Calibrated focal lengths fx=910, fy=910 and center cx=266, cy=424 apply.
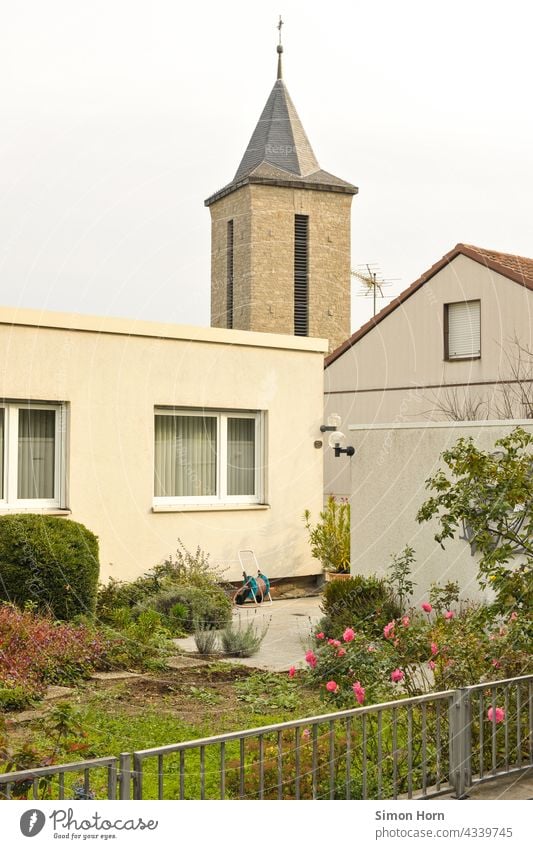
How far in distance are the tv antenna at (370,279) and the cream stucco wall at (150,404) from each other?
4.86 meters

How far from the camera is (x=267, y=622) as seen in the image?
9211 mm

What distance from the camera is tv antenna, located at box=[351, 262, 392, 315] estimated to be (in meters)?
5.16

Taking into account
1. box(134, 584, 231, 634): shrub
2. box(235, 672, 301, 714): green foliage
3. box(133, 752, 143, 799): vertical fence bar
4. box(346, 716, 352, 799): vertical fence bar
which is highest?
box(133, 752, 143, 799): vertical fence bar

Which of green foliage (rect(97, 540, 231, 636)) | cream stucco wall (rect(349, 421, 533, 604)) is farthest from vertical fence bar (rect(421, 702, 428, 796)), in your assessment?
green foliage (rect(97, 540, 231, 636))

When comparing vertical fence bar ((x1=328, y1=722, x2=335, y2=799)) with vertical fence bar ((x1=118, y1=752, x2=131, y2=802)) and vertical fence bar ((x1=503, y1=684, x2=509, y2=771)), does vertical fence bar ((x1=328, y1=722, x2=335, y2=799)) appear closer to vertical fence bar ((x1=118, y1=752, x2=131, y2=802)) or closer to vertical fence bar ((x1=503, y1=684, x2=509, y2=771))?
vertical fence bar ((x1=503, y1=684, x2=509, y2=771))

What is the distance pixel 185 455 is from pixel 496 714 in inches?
278

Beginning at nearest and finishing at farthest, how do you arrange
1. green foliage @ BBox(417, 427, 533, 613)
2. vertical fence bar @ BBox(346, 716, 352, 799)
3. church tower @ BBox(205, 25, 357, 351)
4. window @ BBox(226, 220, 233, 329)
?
vertical fence bar @ BBox(346, 716, 352, 799) → church tower @ BBox(205, 25, 357, 351) → green foliage @ BBox(417, 427, 533, 613) → window @ BBox(226, 220, 233, 329)

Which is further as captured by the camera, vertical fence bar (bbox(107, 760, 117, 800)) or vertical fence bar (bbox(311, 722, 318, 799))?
vertical fence bar (bbox(311, 722, 318, 799))

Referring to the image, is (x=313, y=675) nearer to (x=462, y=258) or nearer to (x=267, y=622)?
(x=267, y=622)

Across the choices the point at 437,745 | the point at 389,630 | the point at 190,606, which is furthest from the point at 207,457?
the point at 437,745

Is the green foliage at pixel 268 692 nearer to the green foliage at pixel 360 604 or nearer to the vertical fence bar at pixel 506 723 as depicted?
the green foliage at pixel 360 604

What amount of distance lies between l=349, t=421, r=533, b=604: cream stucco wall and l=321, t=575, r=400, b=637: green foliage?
1.54ft
